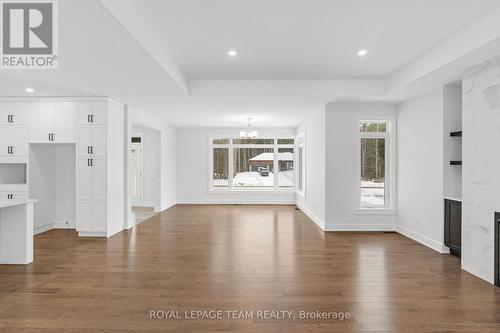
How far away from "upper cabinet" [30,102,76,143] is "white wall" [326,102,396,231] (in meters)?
5.02

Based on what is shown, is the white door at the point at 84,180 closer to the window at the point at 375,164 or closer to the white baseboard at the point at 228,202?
the white baseboard at the point at 228,202

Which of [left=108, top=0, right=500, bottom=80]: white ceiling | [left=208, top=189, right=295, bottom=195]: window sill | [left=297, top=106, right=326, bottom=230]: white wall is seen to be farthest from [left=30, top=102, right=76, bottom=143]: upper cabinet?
[left=208, top=189, right=295, bottom=195]: window sill

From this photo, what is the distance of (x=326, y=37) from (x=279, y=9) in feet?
3.10

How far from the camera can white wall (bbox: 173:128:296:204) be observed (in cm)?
1044

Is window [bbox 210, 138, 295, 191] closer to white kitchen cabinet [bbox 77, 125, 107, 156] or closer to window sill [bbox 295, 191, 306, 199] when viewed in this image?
window sill [bbox 295, 191, 306, 199]

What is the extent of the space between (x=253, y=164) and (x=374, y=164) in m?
4.98

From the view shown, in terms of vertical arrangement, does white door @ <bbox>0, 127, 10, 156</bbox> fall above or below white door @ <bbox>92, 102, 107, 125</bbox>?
below

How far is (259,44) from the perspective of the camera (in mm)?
4016

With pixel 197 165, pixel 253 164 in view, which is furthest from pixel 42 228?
pixel 253 164

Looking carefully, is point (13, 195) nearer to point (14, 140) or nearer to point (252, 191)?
point (14, 140)

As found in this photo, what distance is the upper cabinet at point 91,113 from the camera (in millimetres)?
5695

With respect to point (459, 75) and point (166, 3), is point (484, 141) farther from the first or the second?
point (166, 3)

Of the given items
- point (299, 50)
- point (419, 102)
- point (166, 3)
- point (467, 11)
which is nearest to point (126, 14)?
point (166, 3)

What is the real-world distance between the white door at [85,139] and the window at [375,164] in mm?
5374
